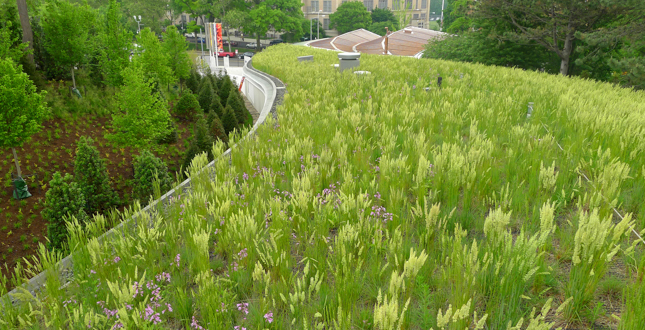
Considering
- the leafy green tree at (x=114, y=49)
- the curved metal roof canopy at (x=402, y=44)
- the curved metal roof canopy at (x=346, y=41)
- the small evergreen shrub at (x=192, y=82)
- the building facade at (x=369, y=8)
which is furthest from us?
the building facade at (x=369, y=8)

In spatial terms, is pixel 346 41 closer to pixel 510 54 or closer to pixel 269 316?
pixel 510 54

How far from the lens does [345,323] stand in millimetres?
2195

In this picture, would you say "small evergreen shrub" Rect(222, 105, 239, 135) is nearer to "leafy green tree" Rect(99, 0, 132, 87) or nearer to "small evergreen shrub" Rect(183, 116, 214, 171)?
"small evergreen shrub" Rect(183, 116, 214, 171)

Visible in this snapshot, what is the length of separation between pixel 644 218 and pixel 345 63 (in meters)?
14.3

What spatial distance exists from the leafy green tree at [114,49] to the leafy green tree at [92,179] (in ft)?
26.5

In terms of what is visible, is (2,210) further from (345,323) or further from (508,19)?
(508,19)

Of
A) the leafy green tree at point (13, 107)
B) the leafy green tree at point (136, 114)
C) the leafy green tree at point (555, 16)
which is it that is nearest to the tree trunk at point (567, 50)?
the leafy green tree at point (555, 16)

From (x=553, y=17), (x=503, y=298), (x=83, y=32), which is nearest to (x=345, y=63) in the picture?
(x=83, y=32)

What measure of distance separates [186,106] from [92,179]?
9.19 meters

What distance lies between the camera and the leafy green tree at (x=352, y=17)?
80875mm

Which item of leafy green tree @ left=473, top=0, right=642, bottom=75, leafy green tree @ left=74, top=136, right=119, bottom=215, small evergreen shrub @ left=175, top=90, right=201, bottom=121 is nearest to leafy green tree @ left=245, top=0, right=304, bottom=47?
leafy green tree @ left=473, top=0, right=642, bottom=75

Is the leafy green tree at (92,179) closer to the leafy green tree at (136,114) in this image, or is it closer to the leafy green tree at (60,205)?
the leafy green tree at (60,205)

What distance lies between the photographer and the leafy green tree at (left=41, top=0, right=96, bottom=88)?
1398cm

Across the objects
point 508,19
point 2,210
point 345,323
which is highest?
point 508,19
